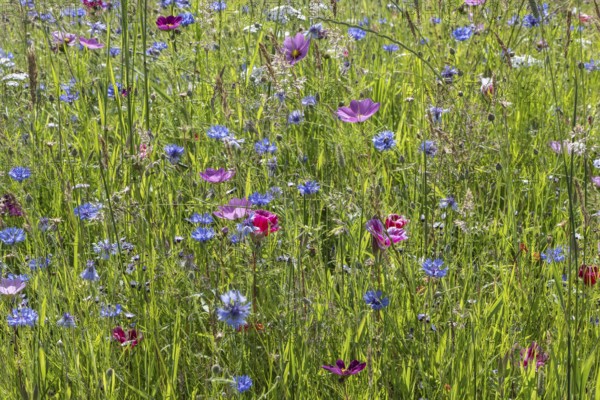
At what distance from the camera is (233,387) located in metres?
1.29

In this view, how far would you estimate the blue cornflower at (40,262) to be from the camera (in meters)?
1.55

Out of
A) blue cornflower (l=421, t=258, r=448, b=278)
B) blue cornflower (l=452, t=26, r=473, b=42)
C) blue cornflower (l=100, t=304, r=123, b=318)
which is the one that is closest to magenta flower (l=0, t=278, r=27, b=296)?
blue cornflower (l=100, t=304, r=123, b=318)

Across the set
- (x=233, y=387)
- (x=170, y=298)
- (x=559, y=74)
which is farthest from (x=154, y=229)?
(x=559, y=74)

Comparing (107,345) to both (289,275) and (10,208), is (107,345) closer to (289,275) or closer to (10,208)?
(289,275)

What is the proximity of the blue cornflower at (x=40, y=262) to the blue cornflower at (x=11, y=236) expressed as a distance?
0.08 meters

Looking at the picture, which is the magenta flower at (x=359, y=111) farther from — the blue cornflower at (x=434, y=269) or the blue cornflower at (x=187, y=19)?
the blue cornflower at (x=187, y=19)

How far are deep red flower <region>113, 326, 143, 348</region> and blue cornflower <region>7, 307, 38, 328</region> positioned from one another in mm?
159

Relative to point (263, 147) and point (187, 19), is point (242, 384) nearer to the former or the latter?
point (263, 147)

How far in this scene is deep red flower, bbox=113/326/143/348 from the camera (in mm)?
1536

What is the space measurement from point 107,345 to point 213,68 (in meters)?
1.65

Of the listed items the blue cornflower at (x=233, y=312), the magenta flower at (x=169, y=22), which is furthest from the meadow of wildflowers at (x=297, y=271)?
the magenta flower at (x=169, y=22)

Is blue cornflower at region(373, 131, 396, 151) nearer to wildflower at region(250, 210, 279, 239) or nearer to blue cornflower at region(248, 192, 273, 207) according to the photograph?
blue cornflower at region(248, 192, 273, 207)

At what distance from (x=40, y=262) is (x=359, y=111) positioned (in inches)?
30.5

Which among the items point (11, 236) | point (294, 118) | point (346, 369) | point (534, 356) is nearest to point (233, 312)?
point (346, 369)
